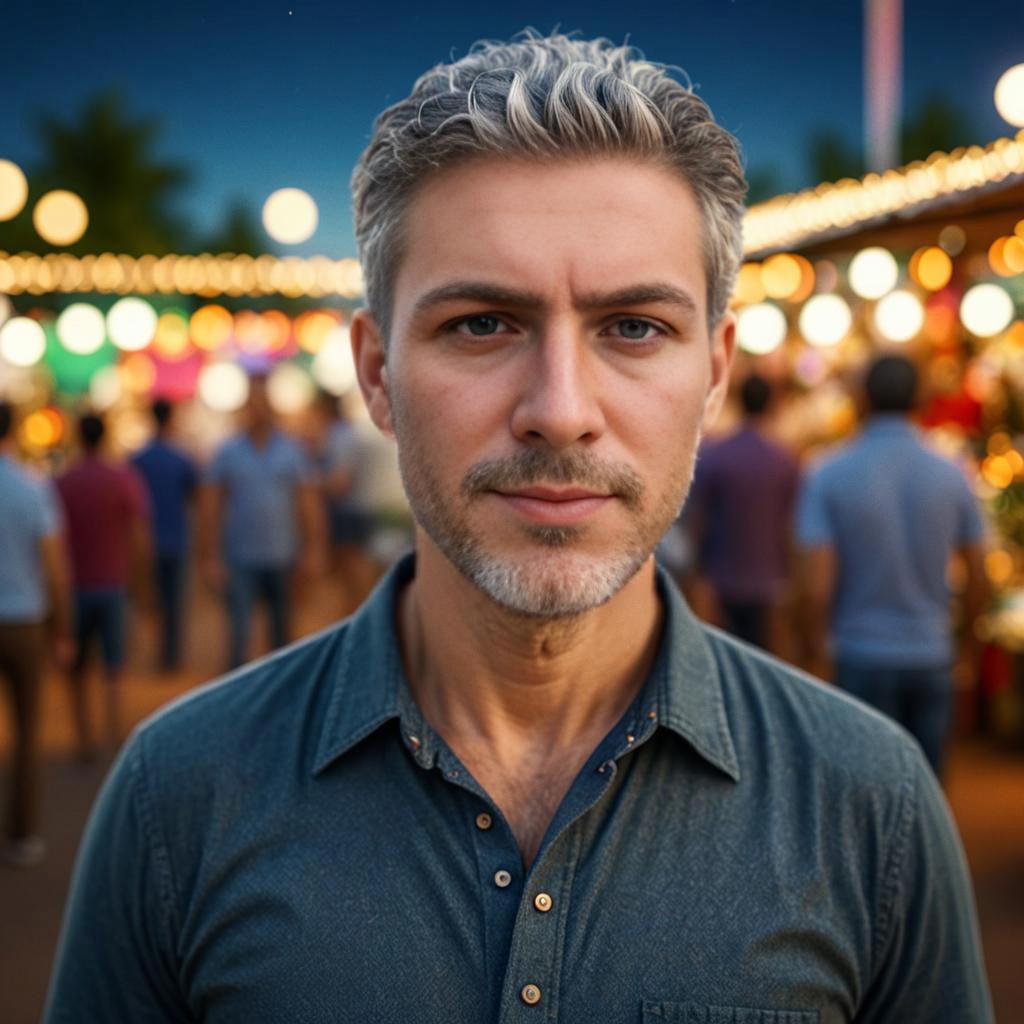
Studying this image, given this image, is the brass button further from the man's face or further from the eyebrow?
the eyebrow

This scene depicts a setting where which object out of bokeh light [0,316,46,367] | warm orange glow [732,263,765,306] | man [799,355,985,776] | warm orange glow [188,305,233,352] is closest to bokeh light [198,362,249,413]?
warm orange glow [188,305,233,352]

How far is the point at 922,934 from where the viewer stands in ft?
5.08

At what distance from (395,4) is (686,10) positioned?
16.8 inches

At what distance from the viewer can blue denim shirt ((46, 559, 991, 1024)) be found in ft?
4.75

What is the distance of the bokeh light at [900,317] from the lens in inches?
371

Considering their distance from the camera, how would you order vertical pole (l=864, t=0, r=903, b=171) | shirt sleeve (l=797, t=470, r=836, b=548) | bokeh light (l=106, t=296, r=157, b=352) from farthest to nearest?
bokeh light (l=106, t=296, r=157, b=352) < vertical pole (l=864, t=0, r=903, b=171) < shirt sleeve (l=797, t=470, r=836, b=548)

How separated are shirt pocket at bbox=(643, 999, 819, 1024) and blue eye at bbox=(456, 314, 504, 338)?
763 mm

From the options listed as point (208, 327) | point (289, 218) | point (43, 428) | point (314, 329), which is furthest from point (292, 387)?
point (289, 218)

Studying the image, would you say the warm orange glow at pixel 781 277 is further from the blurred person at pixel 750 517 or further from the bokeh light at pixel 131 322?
the blurred person at pixel 750 517

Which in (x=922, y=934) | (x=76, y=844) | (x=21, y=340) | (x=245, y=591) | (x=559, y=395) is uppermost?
(x=21, y=340)

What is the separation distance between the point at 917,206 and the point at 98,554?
5174 mm

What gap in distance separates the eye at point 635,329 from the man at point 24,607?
466 centimetres

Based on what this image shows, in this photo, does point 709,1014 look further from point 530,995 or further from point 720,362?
point 720,362

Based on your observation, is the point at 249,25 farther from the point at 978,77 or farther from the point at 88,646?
the point at 978,77
